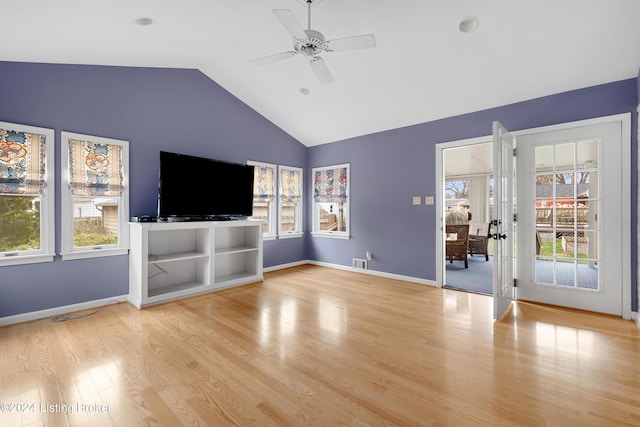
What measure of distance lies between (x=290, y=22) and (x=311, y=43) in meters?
0.30

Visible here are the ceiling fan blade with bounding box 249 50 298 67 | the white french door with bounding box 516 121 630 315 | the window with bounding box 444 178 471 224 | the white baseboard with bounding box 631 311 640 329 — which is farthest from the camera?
the window with bounding box 444 178 471 224

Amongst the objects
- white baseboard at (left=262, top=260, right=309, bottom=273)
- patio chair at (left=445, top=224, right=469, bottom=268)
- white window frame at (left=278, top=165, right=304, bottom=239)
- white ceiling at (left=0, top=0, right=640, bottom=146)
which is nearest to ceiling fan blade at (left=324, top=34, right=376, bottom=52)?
white ceiling at (left=0, top=0, right=640, bottom=146)

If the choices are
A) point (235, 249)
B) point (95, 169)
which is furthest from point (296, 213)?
point (95, 169)

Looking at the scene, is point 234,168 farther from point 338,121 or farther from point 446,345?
point 446,345

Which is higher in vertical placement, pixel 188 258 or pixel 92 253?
pixel 92 253

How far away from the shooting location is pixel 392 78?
12.7 ft

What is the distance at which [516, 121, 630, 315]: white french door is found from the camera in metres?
3.22

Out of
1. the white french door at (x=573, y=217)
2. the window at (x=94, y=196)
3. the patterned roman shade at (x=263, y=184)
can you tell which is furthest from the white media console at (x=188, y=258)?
the white french door at (x=573, y=217)

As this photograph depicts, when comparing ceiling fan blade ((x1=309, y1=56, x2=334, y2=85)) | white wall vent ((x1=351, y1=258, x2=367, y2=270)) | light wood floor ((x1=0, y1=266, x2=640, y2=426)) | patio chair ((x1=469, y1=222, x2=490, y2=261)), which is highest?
ceiling fan blade ((x1=309, y1=56, x2=334, y2=85))

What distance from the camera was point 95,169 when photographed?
3.57 m

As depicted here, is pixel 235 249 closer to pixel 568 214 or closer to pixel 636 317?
pixel 568 214

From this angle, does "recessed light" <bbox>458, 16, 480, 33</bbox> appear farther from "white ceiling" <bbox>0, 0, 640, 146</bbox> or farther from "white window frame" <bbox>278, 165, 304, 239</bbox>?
"white window frame" <bbox>278, 165, 304, 239</bbox>

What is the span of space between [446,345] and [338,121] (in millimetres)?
3809

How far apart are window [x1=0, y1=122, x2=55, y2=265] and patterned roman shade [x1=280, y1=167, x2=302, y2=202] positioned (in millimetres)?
3390
